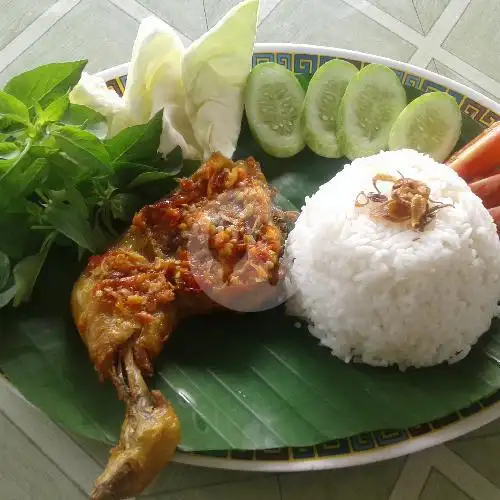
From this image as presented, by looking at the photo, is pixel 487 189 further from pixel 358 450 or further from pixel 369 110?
pixel 358 450

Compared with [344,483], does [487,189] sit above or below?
above

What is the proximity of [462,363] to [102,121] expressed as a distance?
1828mm

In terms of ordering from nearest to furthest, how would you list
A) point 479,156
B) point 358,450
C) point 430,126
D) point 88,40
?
point 358,450, point 479,156, point 430,126, point 88,40

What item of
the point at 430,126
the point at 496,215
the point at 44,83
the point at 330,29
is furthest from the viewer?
the point at 330,29

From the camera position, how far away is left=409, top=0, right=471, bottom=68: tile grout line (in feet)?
12.6

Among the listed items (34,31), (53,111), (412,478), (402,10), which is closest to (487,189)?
(412,478)

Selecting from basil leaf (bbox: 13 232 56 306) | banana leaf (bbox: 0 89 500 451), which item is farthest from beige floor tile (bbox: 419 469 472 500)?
basil leaf (bbox: 13 232 56 306)

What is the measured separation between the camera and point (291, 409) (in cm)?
247

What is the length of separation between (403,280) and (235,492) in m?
1.06

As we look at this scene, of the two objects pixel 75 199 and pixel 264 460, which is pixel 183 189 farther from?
pixel 264 460

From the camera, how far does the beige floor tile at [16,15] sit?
154 inches

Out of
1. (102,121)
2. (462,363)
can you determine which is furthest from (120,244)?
(462,363)

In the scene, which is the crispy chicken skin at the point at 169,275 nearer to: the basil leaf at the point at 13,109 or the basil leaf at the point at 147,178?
the basil leaf at the point at 147,178

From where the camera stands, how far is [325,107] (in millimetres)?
3156
